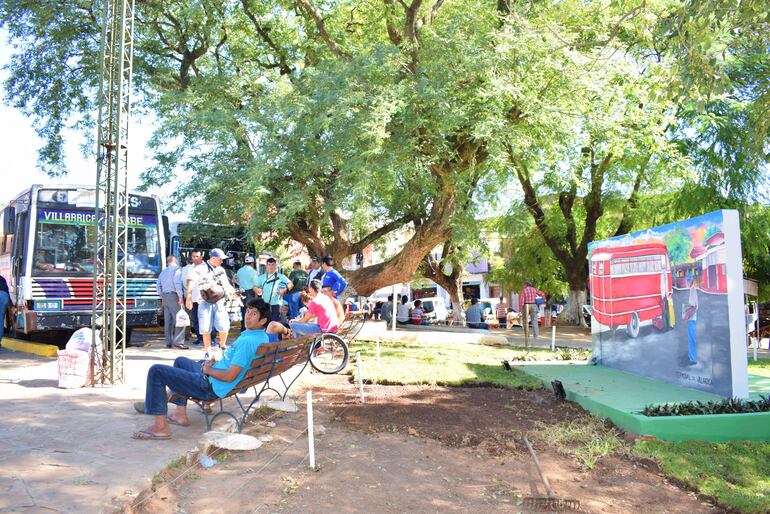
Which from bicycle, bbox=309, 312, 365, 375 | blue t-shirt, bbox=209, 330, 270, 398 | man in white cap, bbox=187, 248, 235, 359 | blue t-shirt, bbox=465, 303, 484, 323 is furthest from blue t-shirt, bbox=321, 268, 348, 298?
blue t-shirt, bbox=465, 303, 484, 323

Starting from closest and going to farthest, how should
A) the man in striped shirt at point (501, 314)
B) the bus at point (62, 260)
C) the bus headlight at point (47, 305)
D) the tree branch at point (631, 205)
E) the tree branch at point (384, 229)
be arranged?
the bus headlight at point (47, 305)
the bus at point (62, 260)
the tree branch at point (384, 229)
the tree branch at point (631, 205)
the man in striped shirt at point (501, 314)

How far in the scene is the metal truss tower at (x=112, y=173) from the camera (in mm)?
8109

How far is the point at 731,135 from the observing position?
811 inches

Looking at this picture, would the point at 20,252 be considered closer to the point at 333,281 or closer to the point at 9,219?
the point at 9,219

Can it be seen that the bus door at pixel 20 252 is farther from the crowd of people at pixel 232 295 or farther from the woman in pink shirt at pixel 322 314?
the woman in pink shirt at pixel 322 314

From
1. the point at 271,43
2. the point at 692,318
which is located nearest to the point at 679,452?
the point at 692,318

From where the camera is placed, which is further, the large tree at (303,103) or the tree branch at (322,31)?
the tree branch at (322,31)

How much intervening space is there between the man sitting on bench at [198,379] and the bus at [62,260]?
756cm

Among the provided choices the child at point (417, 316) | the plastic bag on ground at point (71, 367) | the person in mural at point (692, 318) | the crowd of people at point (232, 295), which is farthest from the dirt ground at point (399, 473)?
the child at point (417, 316)

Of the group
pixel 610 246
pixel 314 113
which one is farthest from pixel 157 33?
pixel 610 246

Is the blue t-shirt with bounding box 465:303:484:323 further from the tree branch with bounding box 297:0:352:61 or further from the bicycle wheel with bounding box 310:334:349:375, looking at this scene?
the bicycle wheel with bounding box 310:334:349:375

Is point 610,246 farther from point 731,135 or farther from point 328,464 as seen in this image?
point 731,135

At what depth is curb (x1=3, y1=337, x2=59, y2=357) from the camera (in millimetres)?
12124

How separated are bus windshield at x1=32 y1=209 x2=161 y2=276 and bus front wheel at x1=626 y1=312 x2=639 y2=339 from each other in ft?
31.0
